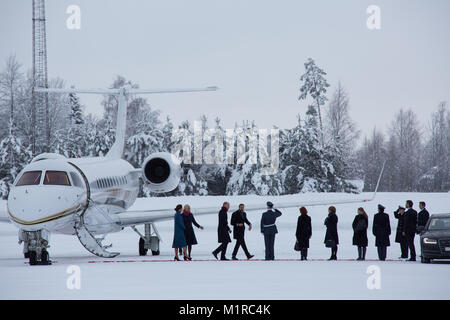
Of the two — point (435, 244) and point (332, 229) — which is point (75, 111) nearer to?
point (332, 229)

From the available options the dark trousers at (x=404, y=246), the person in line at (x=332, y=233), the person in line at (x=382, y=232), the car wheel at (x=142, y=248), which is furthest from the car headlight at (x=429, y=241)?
the car wheel at (x=142, y=248)

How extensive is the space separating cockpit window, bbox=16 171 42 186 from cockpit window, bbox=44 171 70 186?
22 cm

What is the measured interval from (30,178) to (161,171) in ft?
22.1

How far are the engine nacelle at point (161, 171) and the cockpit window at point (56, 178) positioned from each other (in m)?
5.46

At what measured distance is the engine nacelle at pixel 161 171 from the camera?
26250mm

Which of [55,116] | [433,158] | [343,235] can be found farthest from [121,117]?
[433,158]

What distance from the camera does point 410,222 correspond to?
20.4 metres

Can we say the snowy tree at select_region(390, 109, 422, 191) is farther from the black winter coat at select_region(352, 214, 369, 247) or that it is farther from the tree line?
the black winter coat at select_region(352, 214, 369, 247)

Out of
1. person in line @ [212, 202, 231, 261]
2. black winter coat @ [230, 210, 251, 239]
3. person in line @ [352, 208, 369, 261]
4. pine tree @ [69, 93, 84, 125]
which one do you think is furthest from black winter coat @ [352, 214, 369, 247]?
pine tree @ [69, 93, 84, 125]

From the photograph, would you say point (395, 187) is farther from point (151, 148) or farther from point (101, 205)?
point (101, 205)

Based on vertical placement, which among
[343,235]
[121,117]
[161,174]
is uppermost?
[121,117]

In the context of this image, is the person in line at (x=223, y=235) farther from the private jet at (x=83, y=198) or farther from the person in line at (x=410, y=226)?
the person in line at (x=410, y=226)
